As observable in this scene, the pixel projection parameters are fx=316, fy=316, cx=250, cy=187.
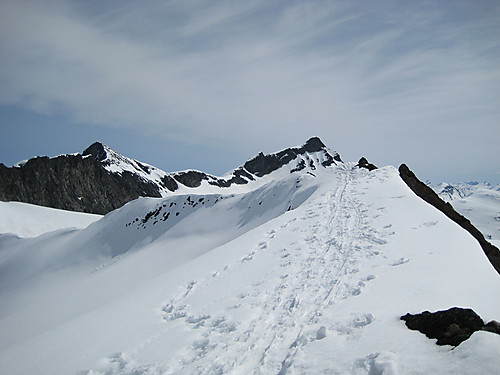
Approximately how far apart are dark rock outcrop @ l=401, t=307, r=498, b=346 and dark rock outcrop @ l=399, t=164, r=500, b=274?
1378cm

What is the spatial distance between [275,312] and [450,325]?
12.3ft

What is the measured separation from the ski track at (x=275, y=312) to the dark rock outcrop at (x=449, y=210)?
24.9 ft

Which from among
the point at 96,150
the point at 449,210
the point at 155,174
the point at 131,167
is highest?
the point at 96,150

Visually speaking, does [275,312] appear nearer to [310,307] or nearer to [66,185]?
[310,307]

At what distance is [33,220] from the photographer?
72562mm

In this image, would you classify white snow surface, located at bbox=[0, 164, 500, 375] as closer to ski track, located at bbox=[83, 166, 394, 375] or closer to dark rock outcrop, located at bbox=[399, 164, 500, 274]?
ski track, located at bbox=[83, 166, 394, 375]

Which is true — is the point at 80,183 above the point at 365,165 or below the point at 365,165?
above

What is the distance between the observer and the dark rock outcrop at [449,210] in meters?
16.9

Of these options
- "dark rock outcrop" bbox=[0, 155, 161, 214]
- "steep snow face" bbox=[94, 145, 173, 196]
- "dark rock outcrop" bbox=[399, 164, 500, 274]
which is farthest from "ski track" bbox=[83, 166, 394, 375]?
"steep snow face" bbox=[94, 145, 173, 196]

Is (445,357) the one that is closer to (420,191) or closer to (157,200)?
(420,191)

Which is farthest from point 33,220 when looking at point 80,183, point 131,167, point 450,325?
point 131,167

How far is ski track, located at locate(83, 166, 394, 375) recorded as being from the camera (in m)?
6.13

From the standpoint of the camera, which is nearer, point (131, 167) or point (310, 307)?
point (310, 307)

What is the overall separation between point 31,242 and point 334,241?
5363cm
